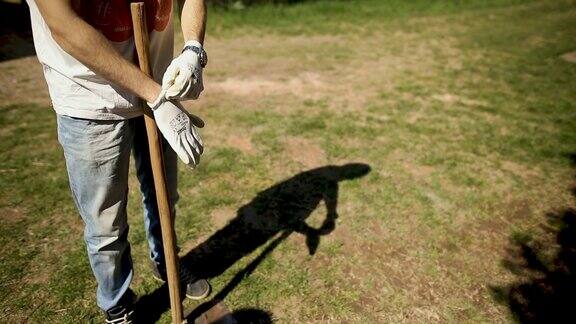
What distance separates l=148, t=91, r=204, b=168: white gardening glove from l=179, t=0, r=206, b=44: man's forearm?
0.45 m

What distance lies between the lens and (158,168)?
1940 millimetres

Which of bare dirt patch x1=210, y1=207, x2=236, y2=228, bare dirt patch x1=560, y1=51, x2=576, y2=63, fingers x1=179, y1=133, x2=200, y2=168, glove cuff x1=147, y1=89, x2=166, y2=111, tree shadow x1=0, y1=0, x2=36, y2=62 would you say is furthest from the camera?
bare dirt patch x1=560, y1=51, x2=576, y2=63

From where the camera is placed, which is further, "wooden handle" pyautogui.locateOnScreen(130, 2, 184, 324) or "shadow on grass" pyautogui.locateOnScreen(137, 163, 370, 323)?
"shadow on grass" pyautogui.locateOnScreen(137, 163, 370, 323)

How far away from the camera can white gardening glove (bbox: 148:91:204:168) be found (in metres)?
1.79

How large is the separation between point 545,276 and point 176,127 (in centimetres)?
318

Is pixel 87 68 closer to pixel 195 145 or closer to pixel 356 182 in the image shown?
pixel 195 145

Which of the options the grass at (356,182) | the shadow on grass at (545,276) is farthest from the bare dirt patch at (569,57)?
the shadow on grass at (545,276)

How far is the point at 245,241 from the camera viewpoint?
3.30m

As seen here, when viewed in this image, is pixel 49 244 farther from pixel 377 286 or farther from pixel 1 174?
pixel 377 286

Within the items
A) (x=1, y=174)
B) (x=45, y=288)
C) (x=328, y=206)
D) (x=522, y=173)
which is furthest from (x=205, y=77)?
(x=522, y=173)

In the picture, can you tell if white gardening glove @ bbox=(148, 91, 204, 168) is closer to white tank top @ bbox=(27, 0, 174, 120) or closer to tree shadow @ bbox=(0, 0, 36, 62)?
white tank top @ bbox=(27, 0, 174, 120)

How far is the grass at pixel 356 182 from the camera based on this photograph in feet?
9.30

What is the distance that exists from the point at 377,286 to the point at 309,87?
4.17 m

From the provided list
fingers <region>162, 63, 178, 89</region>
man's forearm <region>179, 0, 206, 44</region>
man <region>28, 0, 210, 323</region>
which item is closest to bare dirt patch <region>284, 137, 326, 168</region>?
man <region>28, 0, 210, 323</region>
